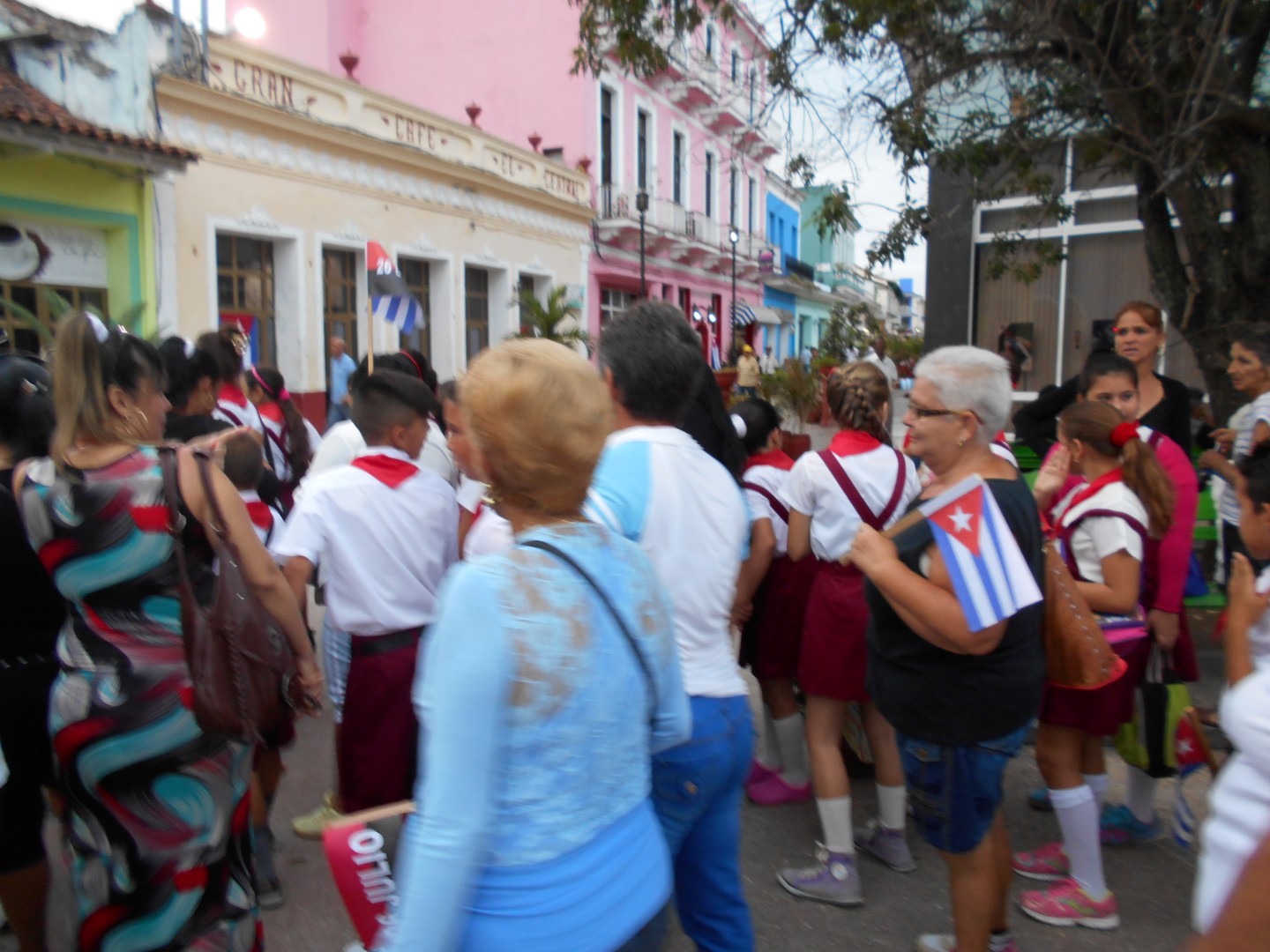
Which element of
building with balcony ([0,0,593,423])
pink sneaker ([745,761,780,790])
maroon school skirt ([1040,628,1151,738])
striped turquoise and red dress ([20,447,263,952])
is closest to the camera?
striped turquoise and red dress ([20,447,263,952])

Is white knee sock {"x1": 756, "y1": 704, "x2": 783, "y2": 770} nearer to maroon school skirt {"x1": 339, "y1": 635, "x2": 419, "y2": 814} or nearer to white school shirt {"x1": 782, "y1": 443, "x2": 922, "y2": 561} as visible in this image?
white school shirt {"x1": 782, "y1": 443, "x2": 922, "y2": 561}

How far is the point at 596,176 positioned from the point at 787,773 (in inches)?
767

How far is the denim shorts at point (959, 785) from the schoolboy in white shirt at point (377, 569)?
1486 mm

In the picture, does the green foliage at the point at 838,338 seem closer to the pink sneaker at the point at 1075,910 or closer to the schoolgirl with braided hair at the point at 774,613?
the schoolgirl with braided hair at the point at 774,613

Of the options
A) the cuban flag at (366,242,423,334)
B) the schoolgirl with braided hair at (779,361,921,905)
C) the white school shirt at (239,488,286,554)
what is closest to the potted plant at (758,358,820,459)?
the cuban flag at (366,242,423,334)

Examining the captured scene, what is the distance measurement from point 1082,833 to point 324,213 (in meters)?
13.1

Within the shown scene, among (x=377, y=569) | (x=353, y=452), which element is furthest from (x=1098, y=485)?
(x=353, y=452)

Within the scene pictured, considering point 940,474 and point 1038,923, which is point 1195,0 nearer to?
point 940,474

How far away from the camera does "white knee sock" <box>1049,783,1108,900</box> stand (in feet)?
9.52

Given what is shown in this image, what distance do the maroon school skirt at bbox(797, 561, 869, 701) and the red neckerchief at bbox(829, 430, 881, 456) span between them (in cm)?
41

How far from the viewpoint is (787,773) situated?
3922 millimetres

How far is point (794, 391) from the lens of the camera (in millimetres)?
13078

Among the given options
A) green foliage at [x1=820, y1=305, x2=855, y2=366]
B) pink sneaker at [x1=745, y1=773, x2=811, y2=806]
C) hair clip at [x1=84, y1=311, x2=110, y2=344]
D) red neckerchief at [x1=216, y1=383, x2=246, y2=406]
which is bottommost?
pink sneaker at [x1=745, y1=773, x2=811, y2=806]

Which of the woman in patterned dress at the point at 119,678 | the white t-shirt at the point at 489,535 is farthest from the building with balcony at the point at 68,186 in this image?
the white t-shirt at the point at 489,535
